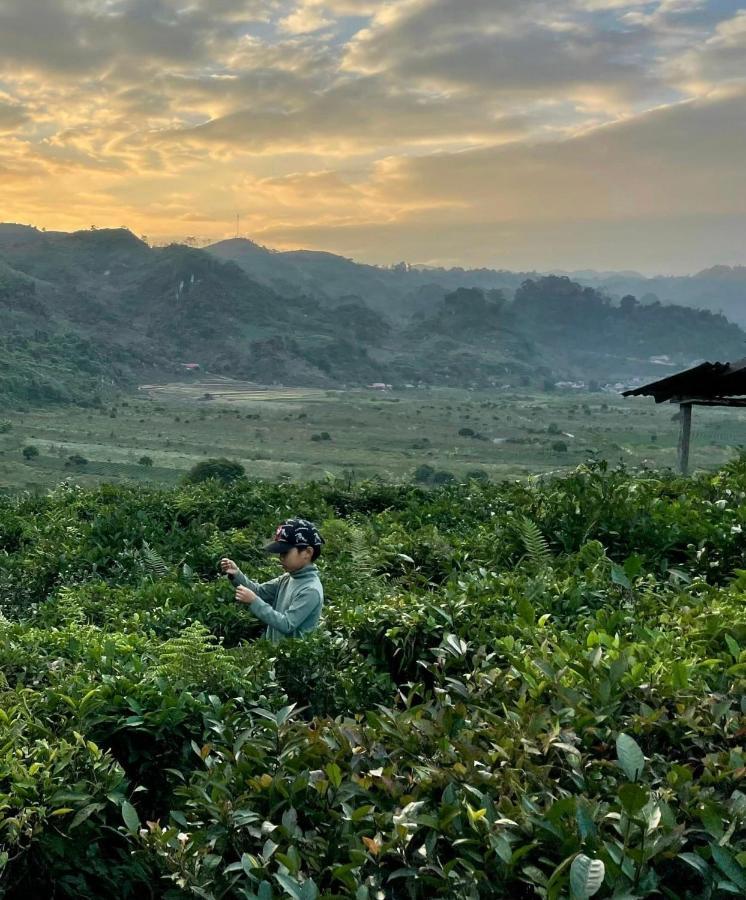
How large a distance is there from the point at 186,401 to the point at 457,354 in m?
75.6

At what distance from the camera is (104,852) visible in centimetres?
356

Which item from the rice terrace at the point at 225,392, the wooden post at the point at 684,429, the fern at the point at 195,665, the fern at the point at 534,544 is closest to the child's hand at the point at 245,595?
the fern at the point at 195,665

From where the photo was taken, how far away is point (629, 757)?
3111mm

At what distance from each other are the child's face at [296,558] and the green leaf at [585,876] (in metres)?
3.35

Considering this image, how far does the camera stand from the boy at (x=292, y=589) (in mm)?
→ 5566

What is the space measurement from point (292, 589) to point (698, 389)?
30.8ft

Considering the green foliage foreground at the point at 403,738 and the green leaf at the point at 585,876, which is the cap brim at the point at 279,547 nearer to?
the green foliage foreground at the point at 403,738

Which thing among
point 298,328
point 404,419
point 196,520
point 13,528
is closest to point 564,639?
point 196,520

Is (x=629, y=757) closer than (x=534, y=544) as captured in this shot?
Yes

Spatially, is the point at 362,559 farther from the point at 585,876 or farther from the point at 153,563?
the point at 585,876

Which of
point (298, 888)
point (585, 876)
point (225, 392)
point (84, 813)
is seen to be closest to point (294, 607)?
point (84, 813)

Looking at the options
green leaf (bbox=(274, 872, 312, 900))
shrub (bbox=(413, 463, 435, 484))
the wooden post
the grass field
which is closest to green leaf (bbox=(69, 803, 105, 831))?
green leaf (bbox=(274, 872, 312, 900))

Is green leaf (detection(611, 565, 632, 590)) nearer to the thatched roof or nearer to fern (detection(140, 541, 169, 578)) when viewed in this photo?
fern (detection(140, 541, 169, 578))

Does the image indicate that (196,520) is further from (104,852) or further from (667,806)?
(667,806)
